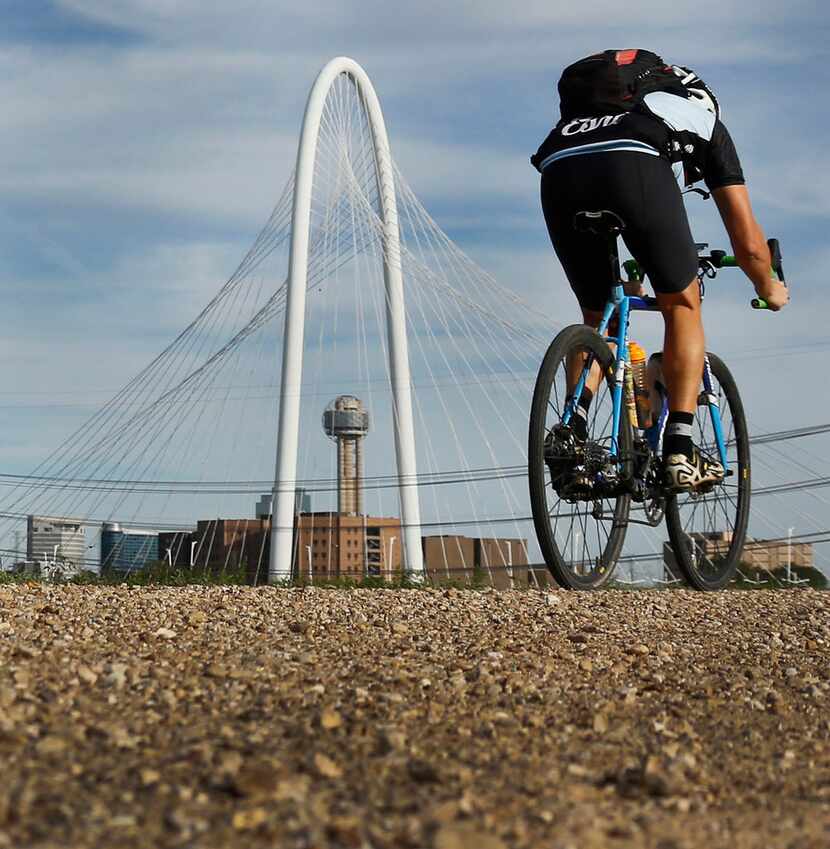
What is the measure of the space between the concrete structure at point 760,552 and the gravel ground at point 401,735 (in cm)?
152

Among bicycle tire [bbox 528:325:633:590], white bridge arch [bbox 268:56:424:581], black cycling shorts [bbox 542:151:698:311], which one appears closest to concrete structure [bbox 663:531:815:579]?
bicycle tire [bbox 528:325:633:590]

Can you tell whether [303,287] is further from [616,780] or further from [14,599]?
[616,780]

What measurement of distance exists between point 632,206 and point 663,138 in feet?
0.81

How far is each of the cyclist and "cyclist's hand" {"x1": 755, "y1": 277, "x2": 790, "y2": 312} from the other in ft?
0.37

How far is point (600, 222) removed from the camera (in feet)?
11.9

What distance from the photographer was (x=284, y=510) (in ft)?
48.0

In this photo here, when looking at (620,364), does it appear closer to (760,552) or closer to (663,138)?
(663,138)

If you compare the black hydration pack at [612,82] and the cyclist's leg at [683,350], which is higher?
the black hydration pack at [612,82]

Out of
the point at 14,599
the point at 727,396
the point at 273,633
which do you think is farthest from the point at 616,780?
the point at 727,396

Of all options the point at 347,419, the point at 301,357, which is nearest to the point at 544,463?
the point at 301,357

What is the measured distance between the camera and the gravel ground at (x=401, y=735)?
4.89 feet

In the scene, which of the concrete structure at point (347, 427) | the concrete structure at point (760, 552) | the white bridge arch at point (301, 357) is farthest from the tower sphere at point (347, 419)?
the concrete structure at point (760, 552)

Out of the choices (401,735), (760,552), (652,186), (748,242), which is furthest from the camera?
(760,552)

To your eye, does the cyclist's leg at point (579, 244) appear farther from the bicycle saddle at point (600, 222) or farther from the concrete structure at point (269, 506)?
the concrete structure at point (269, 506)
